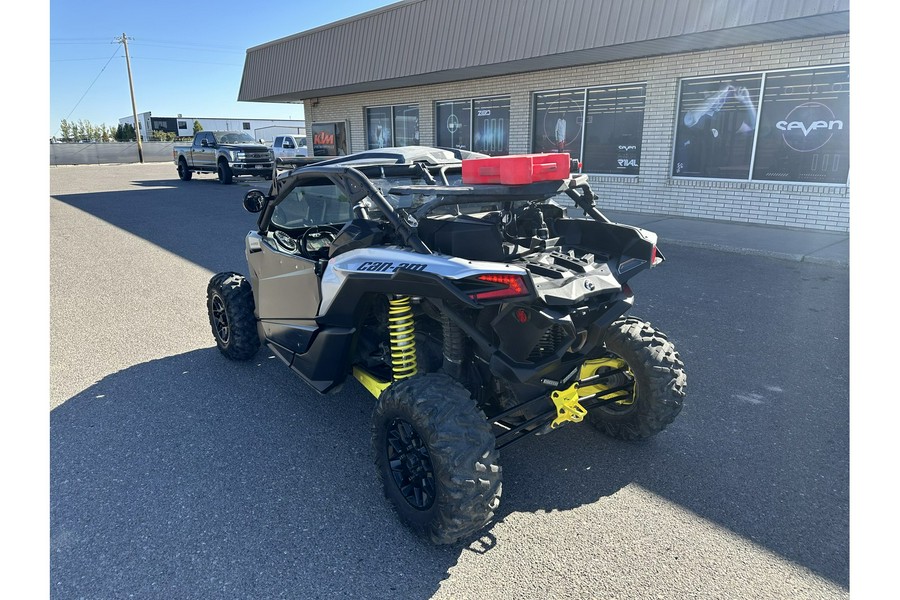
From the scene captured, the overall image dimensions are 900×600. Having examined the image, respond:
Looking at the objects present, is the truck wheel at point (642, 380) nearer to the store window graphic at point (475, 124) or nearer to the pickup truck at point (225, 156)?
the store window graphic at point (475, 124)

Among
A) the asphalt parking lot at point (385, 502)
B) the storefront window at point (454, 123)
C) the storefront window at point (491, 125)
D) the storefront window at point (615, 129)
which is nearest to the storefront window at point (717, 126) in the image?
the storefront window at point (615, 129)

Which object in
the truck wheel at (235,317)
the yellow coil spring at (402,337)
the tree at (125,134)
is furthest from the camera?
the tree at (125,134)

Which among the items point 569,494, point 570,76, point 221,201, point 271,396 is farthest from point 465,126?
point 569,494

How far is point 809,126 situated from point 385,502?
1069cm

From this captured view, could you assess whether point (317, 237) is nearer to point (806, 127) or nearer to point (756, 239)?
point (756, 239)

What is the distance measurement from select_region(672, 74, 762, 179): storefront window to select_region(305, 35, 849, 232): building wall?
0.66 ft

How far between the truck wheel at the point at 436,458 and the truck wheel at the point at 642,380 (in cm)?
120

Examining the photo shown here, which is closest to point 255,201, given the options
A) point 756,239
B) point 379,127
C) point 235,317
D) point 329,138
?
point 235,317

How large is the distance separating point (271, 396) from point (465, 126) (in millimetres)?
13381

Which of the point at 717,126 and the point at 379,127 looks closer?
the point at 717,126

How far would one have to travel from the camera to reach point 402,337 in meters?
3.14

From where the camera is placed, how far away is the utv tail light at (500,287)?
2508 millimetres

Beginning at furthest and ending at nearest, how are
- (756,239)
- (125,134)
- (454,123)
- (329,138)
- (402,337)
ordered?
(125,134), (329,138), (454,123), (756,239), (402,337)

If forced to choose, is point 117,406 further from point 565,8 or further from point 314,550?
point 565,8
